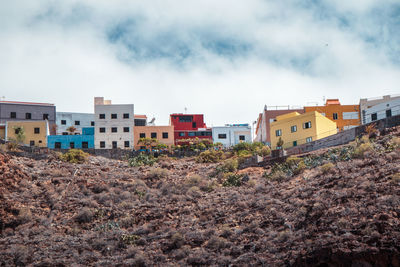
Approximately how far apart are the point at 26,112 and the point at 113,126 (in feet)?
45.3

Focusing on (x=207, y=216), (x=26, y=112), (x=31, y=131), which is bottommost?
(x=207, y=216)

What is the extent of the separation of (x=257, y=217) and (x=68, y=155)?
84.6ft

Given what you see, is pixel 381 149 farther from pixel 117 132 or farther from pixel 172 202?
pixel 117 132

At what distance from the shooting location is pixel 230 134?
2771 inches

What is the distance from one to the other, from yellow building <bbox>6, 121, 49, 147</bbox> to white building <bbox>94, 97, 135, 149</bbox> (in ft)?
21.6

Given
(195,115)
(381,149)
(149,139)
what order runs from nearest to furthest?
(381,149)
(149,139)
(195,115)

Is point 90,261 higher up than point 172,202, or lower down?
lower down

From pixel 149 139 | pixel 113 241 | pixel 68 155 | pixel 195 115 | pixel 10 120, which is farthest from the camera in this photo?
pixel 195 115

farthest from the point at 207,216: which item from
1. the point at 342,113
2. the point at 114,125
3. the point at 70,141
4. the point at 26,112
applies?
the point at 26,112

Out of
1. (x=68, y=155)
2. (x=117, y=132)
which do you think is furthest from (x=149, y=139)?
(x=68, y=155)

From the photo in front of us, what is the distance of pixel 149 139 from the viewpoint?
6316 cm

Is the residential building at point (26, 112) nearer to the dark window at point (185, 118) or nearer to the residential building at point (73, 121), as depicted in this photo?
the residential building at point (73, 121)

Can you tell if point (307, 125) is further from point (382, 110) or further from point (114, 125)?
point (114, 125)

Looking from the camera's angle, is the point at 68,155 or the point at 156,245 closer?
the point at 156,245
